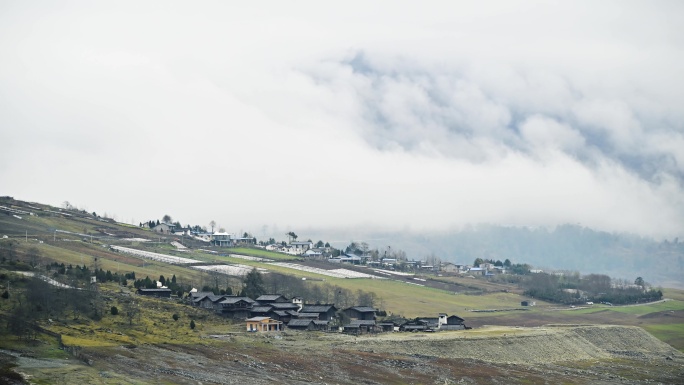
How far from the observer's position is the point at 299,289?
17838cm

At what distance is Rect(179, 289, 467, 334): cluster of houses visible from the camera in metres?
133

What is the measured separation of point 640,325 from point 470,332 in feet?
198

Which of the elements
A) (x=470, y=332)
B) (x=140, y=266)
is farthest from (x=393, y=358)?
(x=140, y=266)

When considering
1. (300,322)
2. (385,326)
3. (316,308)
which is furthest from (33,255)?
(385,326)

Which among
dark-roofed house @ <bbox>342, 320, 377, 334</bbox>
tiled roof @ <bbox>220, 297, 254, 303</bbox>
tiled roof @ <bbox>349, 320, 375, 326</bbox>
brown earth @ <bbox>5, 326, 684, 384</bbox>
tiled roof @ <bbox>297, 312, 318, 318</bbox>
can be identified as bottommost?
brown earth @ <bbox>5, 326, 684, 384</bbox>

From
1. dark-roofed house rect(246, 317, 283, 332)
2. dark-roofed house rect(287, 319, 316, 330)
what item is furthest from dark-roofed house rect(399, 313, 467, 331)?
dark-roofed house rect(246, 317, 283, 332)

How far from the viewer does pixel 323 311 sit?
466ft

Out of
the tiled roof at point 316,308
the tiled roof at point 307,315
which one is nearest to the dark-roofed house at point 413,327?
the tiled roof at point 316,308

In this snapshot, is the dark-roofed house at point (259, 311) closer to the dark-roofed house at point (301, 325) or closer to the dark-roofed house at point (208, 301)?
the dark-roofed house at point (301, 325)

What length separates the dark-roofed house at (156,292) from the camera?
13438 cm

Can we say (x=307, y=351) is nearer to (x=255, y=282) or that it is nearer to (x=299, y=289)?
(x=255, y=282)

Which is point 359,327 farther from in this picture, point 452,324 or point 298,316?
point 452,324

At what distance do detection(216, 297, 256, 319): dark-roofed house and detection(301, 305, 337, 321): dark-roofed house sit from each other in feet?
36.2

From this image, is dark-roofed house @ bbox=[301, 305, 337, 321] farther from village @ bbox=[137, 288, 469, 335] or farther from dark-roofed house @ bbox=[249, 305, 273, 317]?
dark-roofed house @ bbox=[249, 305, 273, 317]
